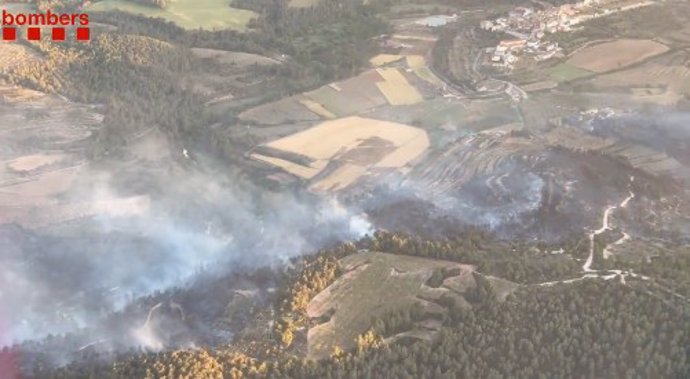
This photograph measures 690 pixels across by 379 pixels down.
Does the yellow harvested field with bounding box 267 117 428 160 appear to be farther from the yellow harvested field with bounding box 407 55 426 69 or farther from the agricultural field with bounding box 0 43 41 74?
the agricultural field with bounding box 0 43 41 74

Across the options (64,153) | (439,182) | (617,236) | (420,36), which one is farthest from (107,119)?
(617,236)

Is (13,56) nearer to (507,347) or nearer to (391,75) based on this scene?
(391,75)

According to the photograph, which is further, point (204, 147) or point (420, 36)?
point (420, 36)

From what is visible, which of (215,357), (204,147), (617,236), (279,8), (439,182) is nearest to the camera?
(215,357)

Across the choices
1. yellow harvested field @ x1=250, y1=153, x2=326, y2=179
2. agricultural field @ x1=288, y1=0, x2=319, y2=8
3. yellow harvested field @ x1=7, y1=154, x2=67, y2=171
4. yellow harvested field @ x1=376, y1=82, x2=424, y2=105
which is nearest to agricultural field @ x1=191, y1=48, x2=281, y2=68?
yellow harvested field @ x1=376, y1=82, x2=424, y2=105

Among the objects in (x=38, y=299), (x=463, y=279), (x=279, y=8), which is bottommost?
(x=38, y=299)

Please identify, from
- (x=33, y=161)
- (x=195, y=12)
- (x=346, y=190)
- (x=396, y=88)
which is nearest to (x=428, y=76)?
(x=396, y=88)

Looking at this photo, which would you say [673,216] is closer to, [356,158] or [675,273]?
[675,273]
